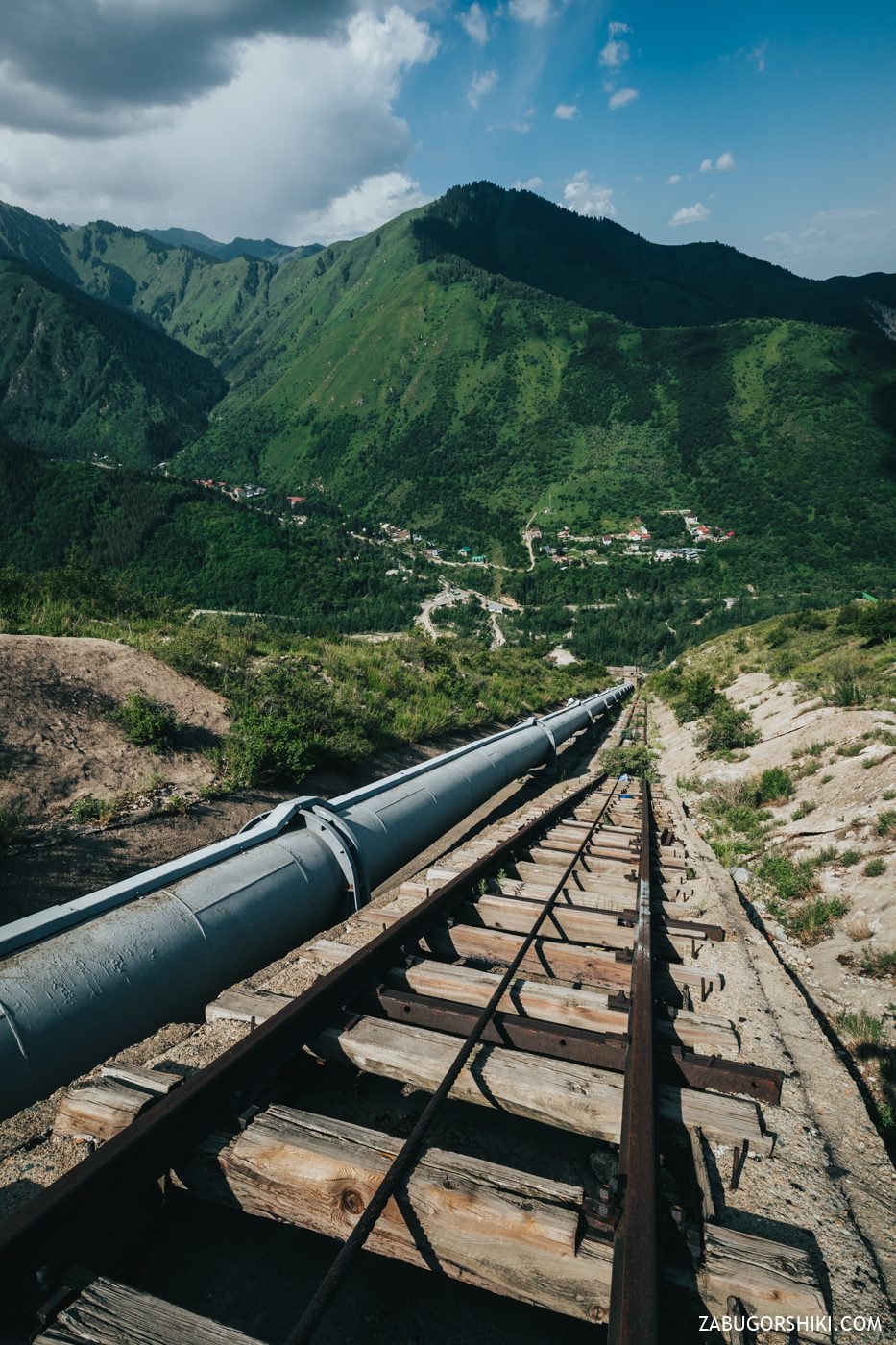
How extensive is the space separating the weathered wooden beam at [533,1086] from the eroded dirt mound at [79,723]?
6009 mm

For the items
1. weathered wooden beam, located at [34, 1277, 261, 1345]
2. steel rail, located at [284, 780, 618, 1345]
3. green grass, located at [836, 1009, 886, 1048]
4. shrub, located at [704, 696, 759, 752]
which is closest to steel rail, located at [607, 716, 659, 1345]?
steel rail, located at [284, 780, 618, 1345]

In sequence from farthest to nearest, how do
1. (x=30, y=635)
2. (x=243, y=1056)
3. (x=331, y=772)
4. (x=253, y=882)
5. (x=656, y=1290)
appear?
(x=331, y=772)
(x=30, y=635)
(x=253, y=882)
(x=243, y=1056)
(x=656, y=1290)

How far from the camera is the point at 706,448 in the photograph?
7141 inches

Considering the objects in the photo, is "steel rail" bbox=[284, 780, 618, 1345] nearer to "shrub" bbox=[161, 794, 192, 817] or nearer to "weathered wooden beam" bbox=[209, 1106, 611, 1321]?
"weathered wooden beam" bbox=[209, 1106, 611, 1321]

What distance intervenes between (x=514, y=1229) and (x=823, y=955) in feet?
17.8

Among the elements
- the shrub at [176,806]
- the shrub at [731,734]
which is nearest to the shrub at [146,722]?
the shrub at [176,806]

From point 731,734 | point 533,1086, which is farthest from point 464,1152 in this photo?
point 731,734

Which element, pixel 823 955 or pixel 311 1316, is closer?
pixel 311 1316

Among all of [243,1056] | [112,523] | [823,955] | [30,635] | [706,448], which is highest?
[706,448]

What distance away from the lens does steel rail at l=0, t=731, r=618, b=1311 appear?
1957 millimetres

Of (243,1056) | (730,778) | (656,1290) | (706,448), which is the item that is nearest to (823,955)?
(656,1290)

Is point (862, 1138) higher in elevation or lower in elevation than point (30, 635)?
lower

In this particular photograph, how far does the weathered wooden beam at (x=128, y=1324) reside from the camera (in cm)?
175

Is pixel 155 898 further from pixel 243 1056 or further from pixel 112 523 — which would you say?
pixel 112 523
